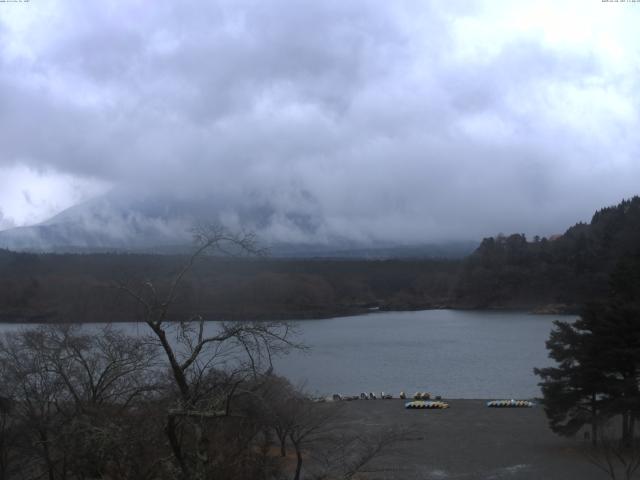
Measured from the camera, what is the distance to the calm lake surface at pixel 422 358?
29750mm

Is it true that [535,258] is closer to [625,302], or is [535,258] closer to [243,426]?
[625,302]

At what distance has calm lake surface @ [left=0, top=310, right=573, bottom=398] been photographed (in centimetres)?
2975

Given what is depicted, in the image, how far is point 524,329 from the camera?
52.5 metres

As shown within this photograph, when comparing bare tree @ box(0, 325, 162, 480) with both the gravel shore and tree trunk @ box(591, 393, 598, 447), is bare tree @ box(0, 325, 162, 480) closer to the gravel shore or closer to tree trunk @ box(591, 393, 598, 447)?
the gravel shore

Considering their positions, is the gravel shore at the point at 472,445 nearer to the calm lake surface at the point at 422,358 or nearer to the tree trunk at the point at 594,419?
the tree trunk at the point at 594,419

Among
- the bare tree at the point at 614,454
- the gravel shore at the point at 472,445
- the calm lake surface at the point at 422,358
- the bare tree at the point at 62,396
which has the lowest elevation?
the calm lake surface at the point at 422,358

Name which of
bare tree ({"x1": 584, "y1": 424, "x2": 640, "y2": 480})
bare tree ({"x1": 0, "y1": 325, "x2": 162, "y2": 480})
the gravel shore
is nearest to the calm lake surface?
the gravel shore

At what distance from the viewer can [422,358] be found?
125 ft

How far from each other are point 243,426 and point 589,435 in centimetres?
1222

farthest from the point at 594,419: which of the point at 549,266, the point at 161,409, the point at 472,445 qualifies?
the point at 549,266

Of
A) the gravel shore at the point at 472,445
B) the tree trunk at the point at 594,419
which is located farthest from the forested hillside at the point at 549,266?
the tree trunk at the point at 594,419

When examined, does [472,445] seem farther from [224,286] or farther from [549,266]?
[549,266]

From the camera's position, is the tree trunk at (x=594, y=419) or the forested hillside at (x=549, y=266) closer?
the tree trunk at (x=594, y=419)

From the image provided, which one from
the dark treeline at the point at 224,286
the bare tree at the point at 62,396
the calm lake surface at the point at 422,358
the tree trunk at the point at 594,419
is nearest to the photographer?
the bare tree at the point at 62,396
